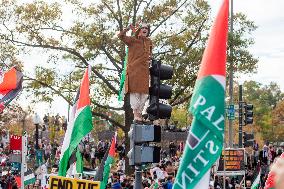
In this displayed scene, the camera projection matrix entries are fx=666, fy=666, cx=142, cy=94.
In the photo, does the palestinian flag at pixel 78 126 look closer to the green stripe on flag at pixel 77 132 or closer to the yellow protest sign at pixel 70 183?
the green stripe on flag at pixel 77 132

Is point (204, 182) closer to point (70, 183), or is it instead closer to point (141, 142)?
point (70, 183)

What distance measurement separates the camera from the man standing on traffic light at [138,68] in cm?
1036

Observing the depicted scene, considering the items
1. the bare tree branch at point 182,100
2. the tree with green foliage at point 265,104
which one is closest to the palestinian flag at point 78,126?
the bare tree branch at point 182,100

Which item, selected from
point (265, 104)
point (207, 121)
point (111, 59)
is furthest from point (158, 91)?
point (265, 104)

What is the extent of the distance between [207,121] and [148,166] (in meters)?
21.7

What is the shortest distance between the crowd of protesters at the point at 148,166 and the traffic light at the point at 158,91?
6.38m

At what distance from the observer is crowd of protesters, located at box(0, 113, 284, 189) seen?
1875 centimetres

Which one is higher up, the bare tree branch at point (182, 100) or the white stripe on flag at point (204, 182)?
the bare tree branch at point (182, 100)

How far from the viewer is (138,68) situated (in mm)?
10461

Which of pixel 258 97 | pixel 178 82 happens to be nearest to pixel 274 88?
pixel 258 97

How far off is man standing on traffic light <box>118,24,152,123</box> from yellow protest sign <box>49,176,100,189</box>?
9.26ft

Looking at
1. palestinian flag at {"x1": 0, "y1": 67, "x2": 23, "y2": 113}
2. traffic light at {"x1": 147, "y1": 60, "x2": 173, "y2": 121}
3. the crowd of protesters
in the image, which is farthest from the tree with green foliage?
traffic light at {"x1": 147, "y1": 60, "x2": 173, "y2": 121}

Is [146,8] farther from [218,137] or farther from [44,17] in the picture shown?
[218,137]

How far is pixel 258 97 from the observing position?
12262 cm
